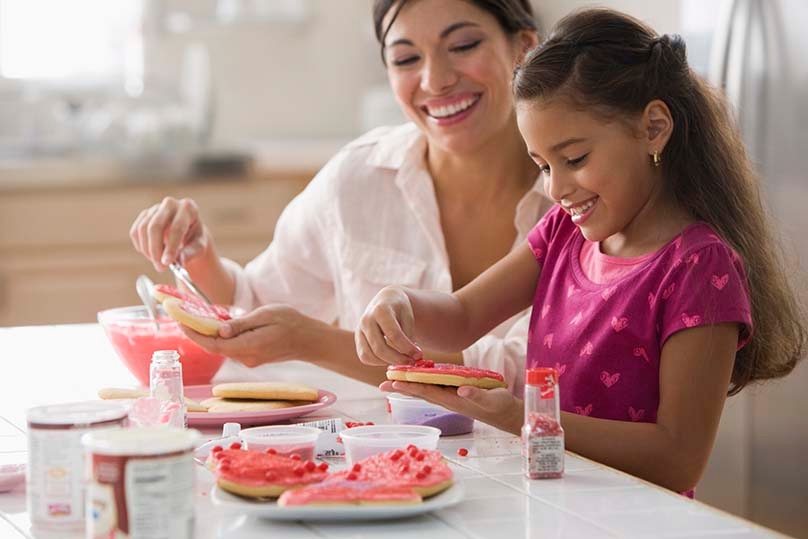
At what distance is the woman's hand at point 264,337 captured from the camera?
1.80m

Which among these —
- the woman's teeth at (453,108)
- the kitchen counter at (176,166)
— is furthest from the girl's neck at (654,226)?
the kitchen counter at (176,166)

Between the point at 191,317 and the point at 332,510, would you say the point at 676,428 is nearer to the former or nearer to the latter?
the point at 332,510

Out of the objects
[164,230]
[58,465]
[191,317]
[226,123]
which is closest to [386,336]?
[191,317]

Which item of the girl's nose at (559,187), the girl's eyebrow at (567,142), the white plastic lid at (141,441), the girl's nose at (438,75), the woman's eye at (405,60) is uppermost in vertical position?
the woman's eye at (405,60)

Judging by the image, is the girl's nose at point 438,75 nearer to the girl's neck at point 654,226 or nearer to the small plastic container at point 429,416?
the girl's neck at point 654,226

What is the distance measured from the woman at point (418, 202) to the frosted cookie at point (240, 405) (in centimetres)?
44

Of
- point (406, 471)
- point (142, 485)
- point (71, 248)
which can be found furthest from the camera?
point (71, 248)

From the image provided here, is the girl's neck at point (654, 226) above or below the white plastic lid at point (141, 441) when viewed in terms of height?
above

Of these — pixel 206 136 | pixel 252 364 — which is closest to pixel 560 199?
pixel 252 364

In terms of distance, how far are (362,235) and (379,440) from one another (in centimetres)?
107

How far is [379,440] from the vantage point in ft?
4.53

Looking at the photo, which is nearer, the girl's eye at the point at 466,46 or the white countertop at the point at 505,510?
the white countertop at the point at 505,510

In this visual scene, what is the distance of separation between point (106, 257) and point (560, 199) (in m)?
2.87

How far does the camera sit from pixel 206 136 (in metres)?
4.80
